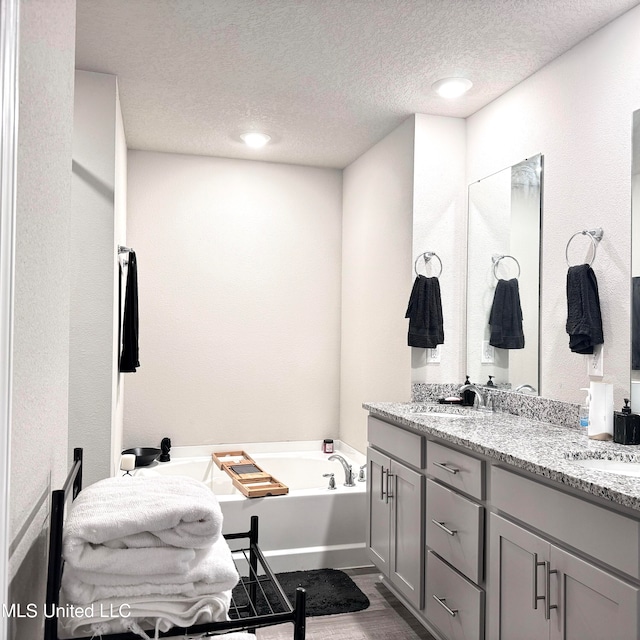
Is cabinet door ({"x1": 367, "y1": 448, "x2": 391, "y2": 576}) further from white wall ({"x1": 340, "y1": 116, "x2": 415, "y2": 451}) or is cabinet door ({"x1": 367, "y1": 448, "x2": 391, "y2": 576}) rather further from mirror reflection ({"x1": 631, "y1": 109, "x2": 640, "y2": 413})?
mirror reflection ({"x1": 631, "y1": 109, "x2": 640, "y2": 413})

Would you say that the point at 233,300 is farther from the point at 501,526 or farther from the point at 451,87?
the point at 501,526

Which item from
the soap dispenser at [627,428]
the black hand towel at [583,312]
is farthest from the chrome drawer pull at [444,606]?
the black hand towel at [583,312]

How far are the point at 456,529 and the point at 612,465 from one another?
0.59 m

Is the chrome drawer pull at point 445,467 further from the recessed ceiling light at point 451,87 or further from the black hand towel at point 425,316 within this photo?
the recessed ceiling light at point 451,87

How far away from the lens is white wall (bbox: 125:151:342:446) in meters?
4.16

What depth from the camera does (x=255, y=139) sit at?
3.80 m

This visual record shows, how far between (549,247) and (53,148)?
2198 mm

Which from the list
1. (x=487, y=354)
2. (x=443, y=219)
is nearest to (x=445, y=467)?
(x=487, y=354)

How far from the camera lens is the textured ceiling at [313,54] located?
2258 millimetres

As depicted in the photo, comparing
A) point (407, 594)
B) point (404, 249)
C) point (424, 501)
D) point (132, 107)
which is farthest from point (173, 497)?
point (132, 107)

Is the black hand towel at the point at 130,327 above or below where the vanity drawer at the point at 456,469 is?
above

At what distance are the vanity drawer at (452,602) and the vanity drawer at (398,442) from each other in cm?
38

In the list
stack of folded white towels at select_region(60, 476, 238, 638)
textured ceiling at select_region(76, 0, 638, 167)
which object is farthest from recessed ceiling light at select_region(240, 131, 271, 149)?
stack of folded white towels at select_region(60, 476, 238, 638)

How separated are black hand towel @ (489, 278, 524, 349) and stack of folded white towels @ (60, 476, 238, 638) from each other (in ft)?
7.16
